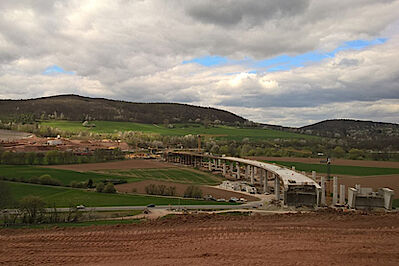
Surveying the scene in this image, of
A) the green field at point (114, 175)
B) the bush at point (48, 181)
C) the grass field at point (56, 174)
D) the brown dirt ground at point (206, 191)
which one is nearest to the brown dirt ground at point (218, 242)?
the brown dirt ground at point (206, 191)

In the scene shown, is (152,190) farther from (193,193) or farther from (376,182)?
(376,182)

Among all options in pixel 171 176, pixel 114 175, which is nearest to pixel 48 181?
Result: pixel 114 175

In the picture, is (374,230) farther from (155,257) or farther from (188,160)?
(188,160)

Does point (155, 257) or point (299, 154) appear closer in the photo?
point (155, 257)

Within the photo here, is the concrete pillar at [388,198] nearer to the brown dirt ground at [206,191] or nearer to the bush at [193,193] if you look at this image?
the brown dirt ground at [206,191]

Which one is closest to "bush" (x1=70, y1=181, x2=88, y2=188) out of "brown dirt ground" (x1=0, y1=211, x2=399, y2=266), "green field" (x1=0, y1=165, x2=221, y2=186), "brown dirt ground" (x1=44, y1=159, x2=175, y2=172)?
"green field" (x1=0, y1=165, x2=221, y2=186)

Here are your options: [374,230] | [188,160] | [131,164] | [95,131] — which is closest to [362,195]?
[374,230]
